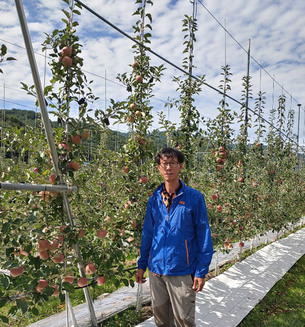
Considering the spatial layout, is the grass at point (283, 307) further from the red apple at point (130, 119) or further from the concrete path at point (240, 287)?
the red apple at point (130, 119)

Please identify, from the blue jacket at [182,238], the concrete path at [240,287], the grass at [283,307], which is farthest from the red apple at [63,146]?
the grass at [283,307]

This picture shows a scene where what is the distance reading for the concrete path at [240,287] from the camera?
2809mm

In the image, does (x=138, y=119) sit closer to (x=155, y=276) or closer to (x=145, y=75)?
(x=145, y=75)

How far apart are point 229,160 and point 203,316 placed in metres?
2.35

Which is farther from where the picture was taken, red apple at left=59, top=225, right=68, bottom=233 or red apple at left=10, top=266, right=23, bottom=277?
red apple at left=59, top=225, right=68, bottom=233

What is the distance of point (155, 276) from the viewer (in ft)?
6.22

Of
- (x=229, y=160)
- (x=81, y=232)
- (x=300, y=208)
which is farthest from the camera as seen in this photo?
(x=300, y=208)

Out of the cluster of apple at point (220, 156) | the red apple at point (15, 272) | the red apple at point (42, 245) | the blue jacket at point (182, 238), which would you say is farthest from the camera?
the cluster of apple at point (220, 156)

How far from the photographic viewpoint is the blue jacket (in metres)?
1.79

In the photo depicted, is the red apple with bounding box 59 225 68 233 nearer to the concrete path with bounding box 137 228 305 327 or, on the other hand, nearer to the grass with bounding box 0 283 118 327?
the grass with bounding box 0 283 118 327

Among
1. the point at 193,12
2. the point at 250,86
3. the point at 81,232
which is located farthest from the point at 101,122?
the point at 250,86

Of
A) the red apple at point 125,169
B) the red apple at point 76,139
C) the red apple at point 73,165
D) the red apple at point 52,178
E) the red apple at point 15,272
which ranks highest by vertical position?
the red apple at point 76,139

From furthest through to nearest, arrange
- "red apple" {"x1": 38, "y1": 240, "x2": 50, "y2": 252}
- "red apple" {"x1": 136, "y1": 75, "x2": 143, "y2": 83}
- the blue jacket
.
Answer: "red apple" {"x1": 136, "y1": 75, "x2": 143, "y2": 83} → the blue jacket → "red apple" {"x1": 38, "y1": 240, "x2": 50, "y2": 252}

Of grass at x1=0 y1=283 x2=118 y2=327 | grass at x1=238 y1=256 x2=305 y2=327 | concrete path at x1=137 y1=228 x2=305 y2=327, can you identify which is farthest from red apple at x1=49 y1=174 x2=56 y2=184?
grass at x1=238 y1=256 x2=305 y2=327
